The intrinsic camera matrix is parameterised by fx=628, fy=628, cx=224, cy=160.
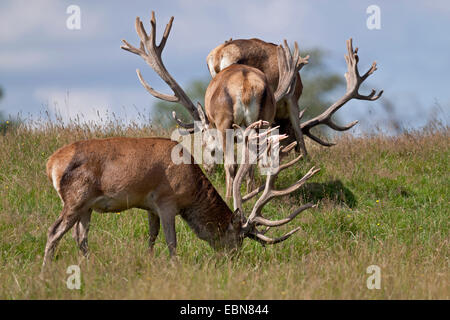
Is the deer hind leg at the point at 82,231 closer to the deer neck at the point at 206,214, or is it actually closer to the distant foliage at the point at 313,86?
the deer neck at the point at 206,214

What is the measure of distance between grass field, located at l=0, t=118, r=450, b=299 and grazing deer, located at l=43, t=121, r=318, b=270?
263mm

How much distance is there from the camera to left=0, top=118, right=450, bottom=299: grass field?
209 inches

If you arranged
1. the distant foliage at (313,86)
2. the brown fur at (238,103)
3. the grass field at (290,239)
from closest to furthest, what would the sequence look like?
the grass field at (290,239), the brown fur at (238,103), the distant foliage at (313,86)

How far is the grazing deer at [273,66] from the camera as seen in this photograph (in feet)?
35.2

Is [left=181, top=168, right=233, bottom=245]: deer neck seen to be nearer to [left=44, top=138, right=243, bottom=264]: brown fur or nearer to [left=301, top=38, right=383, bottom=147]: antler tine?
[left=44, top=138, right=243, bottom=264]: brown fur

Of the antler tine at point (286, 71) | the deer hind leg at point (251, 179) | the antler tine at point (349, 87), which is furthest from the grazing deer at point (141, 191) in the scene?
the antler tine at point (349, 87)

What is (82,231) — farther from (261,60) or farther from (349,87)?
(349,87)

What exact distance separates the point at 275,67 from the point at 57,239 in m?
6.38

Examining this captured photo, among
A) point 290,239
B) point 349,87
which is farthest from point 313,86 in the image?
point 290,239

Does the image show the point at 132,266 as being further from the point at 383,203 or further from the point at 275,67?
the point at 275,67

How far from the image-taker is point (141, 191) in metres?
5.98

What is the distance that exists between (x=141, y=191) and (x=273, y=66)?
19.0ft

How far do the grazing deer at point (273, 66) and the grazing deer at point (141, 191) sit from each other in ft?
14.2

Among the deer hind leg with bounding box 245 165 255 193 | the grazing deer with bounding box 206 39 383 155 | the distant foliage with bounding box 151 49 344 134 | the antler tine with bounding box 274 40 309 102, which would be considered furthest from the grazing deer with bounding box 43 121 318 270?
the distant foliage with bounding box 151 49 344 134
